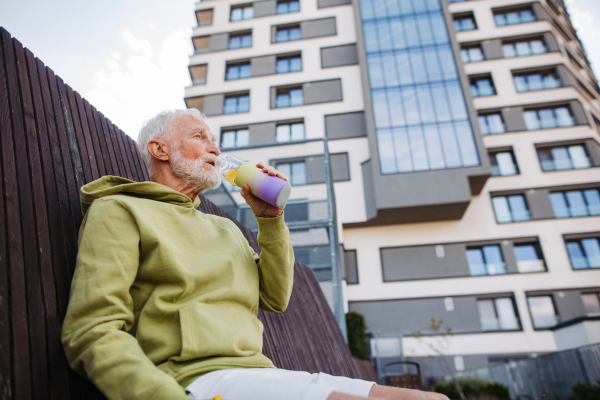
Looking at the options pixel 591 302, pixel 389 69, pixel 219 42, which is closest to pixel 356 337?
pixel 591 302

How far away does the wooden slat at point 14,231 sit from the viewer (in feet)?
3.21

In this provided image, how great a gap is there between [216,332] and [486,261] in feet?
61.4

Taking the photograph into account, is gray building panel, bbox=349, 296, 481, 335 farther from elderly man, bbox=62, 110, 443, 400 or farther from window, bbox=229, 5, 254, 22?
window, bbox=229, 5, 254, 22

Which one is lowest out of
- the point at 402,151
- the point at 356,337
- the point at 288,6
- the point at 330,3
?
the point at 356,337

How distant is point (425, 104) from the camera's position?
1742cm

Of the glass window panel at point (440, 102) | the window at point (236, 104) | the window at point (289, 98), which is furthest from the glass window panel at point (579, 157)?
the window at point (236, 104)

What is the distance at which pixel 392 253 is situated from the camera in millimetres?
17812

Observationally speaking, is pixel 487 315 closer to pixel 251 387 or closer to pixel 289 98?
pixel 289 98

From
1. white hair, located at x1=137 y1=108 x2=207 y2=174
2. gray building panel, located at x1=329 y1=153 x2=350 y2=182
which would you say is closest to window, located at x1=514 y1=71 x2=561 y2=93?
gray building panel, located at x1=329 y1=153 x2=350 y2=182

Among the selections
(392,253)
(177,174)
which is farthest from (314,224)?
(392,253)

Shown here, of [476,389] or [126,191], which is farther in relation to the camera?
[476,389]

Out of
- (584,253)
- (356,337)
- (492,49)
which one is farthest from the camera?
(492,49)

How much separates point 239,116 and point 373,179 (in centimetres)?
845

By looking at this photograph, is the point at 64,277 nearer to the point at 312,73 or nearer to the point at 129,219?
the point at 129,219
